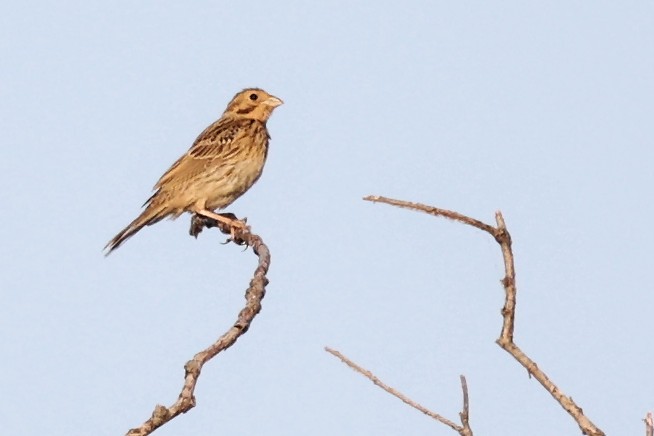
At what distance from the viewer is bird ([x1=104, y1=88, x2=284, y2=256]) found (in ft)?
37.4

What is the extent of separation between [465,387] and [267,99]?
8491 millimetres

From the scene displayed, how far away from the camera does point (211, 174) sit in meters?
11.5

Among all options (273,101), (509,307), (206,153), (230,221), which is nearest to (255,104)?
(273,101)

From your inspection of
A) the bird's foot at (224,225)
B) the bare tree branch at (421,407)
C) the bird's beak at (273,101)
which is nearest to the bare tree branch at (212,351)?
the bare tree branch at (421,407)

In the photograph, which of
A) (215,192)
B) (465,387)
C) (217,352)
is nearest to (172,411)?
(217,352)

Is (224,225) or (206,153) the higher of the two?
(206,153)

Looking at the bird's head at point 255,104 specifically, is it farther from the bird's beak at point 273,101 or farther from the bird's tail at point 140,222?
the bird's tail at point 140,222

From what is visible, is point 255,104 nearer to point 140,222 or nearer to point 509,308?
point 140,222

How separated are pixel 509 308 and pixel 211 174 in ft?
24.7

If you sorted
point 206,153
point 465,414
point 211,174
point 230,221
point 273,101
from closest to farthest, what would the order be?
1. point 465,414
2. point 230,221
3. point 211,174
4. point 206,153
5. point 273,101

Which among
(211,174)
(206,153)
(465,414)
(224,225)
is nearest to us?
(465,414)

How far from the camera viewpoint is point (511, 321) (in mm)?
4203

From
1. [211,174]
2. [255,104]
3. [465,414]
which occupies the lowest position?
[465,414]

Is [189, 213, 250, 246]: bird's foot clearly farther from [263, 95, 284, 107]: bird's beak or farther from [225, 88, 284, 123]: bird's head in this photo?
[263, 95, 284, 107]: bird's beak
